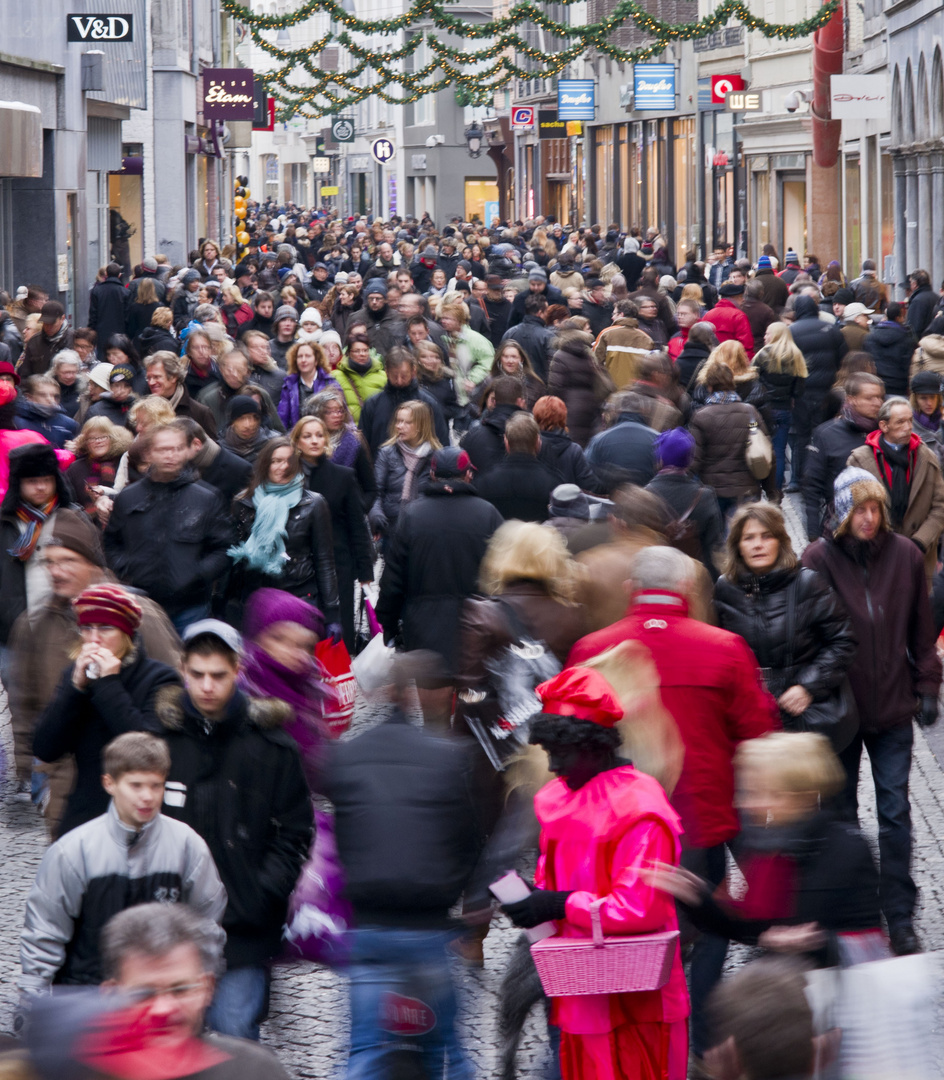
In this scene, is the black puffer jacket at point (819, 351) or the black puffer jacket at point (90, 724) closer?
the black puffer jacket at point (90, 724)

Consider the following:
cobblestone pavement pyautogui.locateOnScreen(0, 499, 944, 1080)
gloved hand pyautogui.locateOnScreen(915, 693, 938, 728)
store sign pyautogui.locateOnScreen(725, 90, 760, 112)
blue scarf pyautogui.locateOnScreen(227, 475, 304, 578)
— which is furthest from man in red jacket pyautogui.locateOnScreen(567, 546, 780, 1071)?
store sign pyautogui.locateOnScreen(725, 90, 760, 112)

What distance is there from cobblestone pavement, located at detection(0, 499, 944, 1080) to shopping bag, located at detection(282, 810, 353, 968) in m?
0.89

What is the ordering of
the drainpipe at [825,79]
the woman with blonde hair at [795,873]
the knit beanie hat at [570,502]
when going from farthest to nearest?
the drainpipe at [825,79] < the knit beanie hat at [570,502] < the woman with blonde hair at [795,873]

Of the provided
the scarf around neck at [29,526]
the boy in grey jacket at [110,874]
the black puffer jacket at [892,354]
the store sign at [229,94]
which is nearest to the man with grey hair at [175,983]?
the boy in grey jacket at [110,874]

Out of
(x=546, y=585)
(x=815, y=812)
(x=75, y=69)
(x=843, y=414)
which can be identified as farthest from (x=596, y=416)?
(x=75, y=69)

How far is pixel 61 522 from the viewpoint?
677 cm

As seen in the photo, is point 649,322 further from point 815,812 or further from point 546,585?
point 815,812

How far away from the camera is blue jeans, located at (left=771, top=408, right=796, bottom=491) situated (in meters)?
16.1

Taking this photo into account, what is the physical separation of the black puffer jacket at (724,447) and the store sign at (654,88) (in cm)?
3372

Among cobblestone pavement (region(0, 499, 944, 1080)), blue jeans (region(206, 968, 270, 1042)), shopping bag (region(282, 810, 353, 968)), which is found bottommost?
cobblestone pavement (region(0, 499, 944, 1080))

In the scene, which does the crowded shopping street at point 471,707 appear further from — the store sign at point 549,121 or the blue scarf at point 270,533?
the store sign at point 549,121

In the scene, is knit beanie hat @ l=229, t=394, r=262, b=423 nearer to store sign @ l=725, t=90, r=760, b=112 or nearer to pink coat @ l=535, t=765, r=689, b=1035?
pink coat @ l=535, t=765, r=689, b=1035

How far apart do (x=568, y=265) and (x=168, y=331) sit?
8.57 meters

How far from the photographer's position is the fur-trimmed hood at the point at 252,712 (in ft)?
16.7
